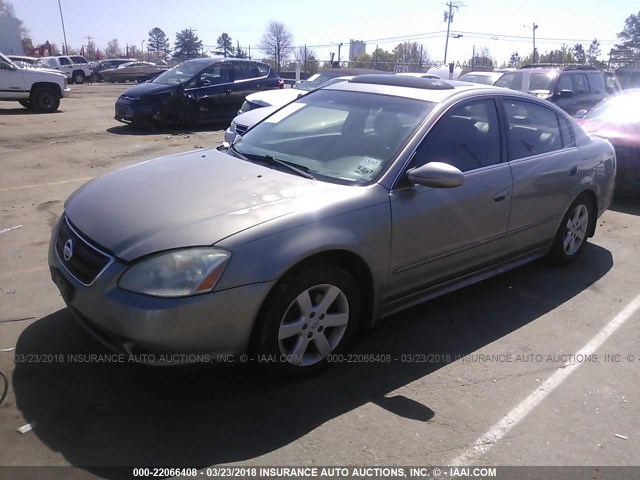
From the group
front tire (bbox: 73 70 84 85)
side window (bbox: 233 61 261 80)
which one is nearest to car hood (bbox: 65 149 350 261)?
side window (bbox: 233 61 261 80)

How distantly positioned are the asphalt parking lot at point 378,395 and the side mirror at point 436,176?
1090 mm

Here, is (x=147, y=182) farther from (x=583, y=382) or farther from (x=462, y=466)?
(x=583, y=382)

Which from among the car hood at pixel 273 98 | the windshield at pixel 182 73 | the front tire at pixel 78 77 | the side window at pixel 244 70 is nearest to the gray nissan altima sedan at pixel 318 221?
the car hood at pixel 273 98

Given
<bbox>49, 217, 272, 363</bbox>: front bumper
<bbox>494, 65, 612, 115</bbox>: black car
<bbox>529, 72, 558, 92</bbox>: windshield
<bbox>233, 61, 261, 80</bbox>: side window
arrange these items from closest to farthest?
<bbox>49, 217, 272, 363</bbox>: front bumper < <bbox>494, 65, 612, 115</bbox>: black car < <bbox>529, 72, 558, 92</bbox>: windshield < <bbox>233, 61, 261, 80</bbox>: side window

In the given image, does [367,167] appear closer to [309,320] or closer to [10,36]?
[309,320]

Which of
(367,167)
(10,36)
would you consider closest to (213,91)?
Answer: (367,167)

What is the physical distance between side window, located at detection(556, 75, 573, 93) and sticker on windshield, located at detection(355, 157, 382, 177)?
9.98m

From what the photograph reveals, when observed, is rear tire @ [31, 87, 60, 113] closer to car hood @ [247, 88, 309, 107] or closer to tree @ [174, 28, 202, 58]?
car hood @ [247, 88, 309, 107]

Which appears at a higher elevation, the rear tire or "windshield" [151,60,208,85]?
"windshield" [151,60,208,85]

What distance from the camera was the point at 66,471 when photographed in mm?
2441

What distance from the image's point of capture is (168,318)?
2627mm

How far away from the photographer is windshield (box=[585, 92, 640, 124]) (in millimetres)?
7828

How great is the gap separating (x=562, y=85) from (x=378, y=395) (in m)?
11.1

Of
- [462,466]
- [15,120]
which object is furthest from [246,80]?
[462,466]
